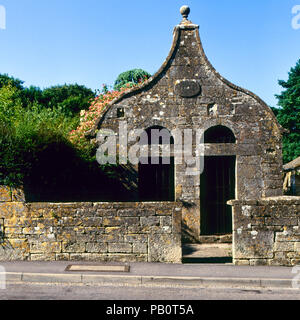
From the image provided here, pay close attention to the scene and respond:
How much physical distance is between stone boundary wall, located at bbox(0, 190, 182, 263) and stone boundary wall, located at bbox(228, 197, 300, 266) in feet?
4.39

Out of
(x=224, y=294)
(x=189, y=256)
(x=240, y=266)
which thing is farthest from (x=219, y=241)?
(x=224, y=294)

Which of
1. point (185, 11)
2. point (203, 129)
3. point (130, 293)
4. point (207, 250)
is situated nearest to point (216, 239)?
point (207, 250)

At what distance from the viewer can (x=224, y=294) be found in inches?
250

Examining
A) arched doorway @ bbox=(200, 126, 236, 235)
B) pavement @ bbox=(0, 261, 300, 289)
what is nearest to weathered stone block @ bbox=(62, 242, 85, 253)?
pavement @ bbox=(0, 261, 300, 289)

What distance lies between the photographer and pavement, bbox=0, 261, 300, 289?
6.93 metres

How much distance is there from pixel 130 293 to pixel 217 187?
6.31 meters

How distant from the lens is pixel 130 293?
20.6 feet

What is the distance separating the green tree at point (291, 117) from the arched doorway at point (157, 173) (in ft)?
62.5

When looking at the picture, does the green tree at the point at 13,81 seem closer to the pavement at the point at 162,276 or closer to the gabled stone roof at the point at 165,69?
the gabled stone roof at the point at 165,69

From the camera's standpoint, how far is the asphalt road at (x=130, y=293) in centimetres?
602

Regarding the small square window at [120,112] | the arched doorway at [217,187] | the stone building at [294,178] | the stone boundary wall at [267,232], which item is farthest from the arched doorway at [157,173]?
the stone building at [294,178]

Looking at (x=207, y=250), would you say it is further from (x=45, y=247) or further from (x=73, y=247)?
(x=45, y=247)

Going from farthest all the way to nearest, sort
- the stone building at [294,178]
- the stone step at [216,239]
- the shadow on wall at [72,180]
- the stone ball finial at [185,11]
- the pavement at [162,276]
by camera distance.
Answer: the stone building at [294,178], the stone ball finial at [185,11], the stone step at [216,239], the shadow on wall at [72,180], the pavement at [162,276]

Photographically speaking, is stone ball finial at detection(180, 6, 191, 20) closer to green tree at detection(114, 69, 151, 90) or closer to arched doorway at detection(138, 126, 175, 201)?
arched doorway at detection(138, 126, 175, 201)
